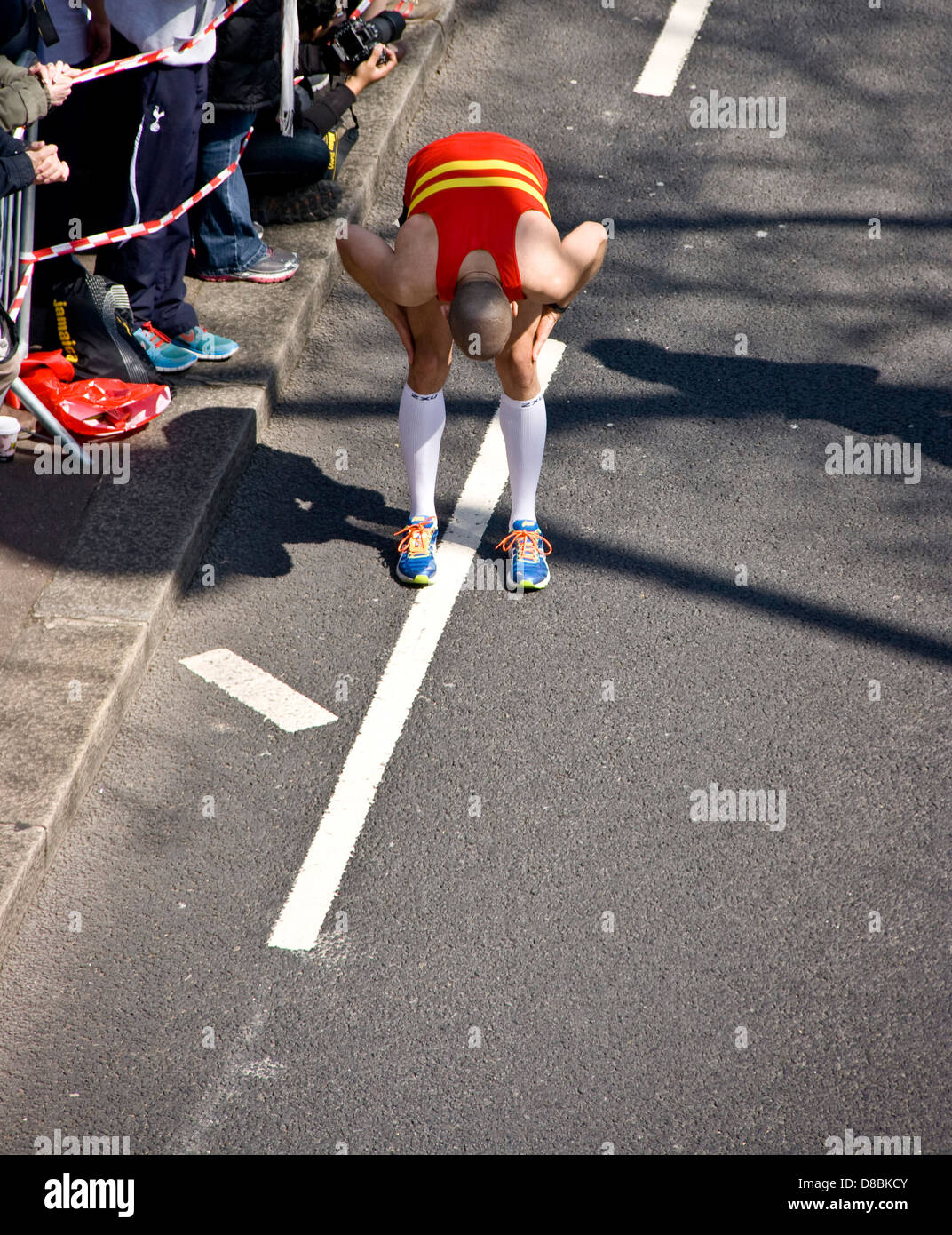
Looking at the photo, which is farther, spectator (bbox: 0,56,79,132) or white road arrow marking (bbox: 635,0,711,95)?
white road arrow marking (bbox: 635,0,711,95)

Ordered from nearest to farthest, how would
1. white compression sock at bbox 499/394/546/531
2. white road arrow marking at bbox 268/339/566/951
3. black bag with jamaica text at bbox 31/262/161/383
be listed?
white road arrow marking at bbox 268/339/566/951 < white compression sock at bbox 499/394/546/531 < black bag with jamaica text at bbox 31/262/161/383

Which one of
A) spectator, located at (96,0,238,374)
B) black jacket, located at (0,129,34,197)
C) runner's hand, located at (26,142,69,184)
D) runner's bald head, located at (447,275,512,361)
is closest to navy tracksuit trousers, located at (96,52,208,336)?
spectator, located at (96,0,238,374)

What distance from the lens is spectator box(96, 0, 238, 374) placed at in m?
5.23

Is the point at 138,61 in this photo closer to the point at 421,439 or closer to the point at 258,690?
the point at 421,439


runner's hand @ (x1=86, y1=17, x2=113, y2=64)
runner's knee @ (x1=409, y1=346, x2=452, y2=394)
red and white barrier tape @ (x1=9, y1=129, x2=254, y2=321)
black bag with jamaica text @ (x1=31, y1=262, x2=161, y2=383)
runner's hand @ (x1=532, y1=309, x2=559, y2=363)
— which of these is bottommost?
black bag with jamaica text @ (x1=31, y1=262, x2=161, y2=383)

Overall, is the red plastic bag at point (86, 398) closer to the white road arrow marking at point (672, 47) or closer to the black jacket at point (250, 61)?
the black jacket at point (250, 61)

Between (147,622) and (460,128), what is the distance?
4.38 metres

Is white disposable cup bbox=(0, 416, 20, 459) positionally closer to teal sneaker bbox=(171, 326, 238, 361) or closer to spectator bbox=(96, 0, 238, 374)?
spectator bbox=(96, 0, 238, 374)

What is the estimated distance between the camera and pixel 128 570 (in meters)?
4.91

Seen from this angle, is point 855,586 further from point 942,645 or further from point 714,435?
point 714,435

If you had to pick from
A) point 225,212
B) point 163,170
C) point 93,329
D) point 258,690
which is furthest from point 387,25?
point 258,690

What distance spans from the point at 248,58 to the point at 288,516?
2144 millimetres

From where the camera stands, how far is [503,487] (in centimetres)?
560

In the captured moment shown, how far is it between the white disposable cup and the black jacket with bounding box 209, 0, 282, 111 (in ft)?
5.87
